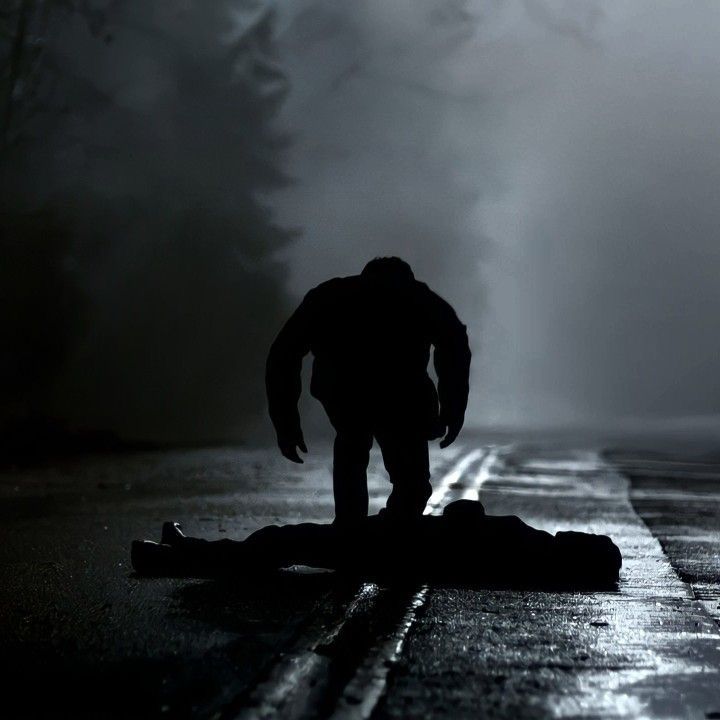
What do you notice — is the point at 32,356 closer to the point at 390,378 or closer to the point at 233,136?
the point at 233,136

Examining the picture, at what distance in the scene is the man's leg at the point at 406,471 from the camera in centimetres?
623

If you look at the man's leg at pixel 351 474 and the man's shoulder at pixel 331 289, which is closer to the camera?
the man's leg at pixel 351 474

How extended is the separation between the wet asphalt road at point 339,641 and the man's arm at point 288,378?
0.73m

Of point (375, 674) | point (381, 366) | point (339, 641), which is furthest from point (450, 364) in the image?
point (375, 674)

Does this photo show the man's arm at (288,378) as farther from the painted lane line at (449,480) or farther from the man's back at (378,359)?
the painted lane line at (449,480)

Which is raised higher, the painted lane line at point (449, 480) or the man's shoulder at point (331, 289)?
the man's shoulder at point (331, 289)

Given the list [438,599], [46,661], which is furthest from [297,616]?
[46,661]

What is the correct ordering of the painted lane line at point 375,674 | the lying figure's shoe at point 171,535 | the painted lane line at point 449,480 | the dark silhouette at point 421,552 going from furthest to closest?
the painted lane line at point 449,480, the lying figure's shoe at point 171,535, the dark silhouette at point 421,552, the painted lane line at point 375,674

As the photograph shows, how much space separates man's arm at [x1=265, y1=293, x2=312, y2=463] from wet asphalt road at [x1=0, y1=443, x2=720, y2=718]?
727mm

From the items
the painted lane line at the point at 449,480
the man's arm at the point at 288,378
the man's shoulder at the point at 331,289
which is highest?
the man's shoulder at the point at 331,289

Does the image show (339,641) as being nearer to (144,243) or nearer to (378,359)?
A: (378,359)

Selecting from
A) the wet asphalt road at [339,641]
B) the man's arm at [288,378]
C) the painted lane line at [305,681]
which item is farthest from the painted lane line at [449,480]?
the painted lane line at [305,681]

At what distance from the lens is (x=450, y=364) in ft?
20.5

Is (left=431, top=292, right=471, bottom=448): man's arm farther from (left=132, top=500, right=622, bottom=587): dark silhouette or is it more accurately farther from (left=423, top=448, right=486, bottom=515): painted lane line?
(left=423, top=448, right=486, bottom=515): painted lane line
